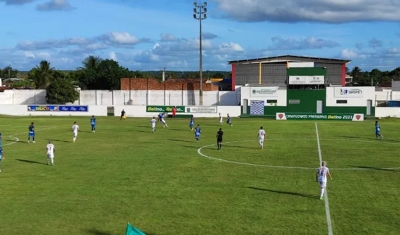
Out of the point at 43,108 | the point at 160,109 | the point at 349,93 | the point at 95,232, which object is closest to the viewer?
the point at 95,232

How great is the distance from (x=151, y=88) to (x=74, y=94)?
51.6 ft

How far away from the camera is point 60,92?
94.1 metres

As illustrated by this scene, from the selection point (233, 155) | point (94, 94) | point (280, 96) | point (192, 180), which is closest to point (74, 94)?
point (94, 94)

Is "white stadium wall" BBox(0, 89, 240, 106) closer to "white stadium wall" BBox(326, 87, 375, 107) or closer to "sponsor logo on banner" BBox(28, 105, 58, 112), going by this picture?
"sponsor logo on banner" BBox(28, 105, 58, 112)

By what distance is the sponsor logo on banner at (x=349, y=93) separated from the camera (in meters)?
82.9

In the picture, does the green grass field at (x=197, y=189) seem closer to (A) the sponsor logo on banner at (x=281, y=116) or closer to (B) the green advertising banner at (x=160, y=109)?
(A) the sponsor logo on banner at (x=281, y=116)

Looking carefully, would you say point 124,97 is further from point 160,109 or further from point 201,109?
point 201,109

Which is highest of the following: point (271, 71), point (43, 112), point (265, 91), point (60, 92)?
point (271, 71)

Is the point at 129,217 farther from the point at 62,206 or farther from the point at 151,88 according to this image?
the point at 151,88

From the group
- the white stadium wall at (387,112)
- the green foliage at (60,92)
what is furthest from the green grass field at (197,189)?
the green foliage at (60,92)

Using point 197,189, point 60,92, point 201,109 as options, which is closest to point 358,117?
point 201,109

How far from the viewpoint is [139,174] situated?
92.3 feet

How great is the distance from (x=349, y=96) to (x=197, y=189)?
215 feet

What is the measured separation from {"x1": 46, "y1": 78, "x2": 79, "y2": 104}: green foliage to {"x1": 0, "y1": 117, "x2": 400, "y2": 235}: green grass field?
51.8 m
